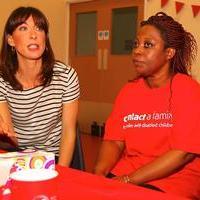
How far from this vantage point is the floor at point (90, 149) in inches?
172

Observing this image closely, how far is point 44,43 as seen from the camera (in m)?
2.14

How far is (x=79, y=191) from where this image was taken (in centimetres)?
127

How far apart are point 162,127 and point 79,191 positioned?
69 centimetres

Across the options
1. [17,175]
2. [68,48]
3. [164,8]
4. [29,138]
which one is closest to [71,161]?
[29,138]

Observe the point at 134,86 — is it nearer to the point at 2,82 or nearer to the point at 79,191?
the point at 2,82

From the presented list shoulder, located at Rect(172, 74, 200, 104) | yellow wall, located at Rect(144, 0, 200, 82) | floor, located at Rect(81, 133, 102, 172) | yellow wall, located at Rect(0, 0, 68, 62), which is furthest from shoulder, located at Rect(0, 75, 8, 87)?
yellow wall, located at Rect(0, 0, 68, 62)

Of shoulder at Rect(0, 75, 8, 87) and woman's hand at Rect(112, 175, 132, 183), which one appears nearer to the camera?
woman's hand at Rect(112, 175, 132, 183)

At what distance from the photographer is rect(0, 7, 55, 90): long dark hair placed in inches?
82.2

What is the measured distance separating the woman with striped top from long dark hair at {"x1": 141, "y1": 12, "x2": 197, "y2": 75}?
0.51 meters

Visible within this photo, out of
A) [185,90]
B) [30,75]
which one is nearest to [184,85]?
[185,90]

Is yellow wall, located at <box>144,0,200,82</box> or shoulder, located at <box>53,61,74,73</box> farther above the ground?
yellow wall, located at <box>144,0,200,82</box>

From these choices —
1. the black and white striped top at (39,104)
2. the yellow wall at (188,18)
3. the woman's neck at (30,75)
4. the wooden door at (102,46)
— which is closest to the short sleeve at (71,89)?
the black and white striped top at (39,104)

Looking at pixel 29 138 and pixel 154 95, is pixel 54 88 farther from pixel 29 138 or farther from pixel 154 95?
pixel 154 95

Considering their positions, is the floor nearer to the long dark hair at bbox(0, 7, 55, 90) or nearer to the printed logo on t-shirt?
the long dark hair at bbox(0, 7, 55, 90)
